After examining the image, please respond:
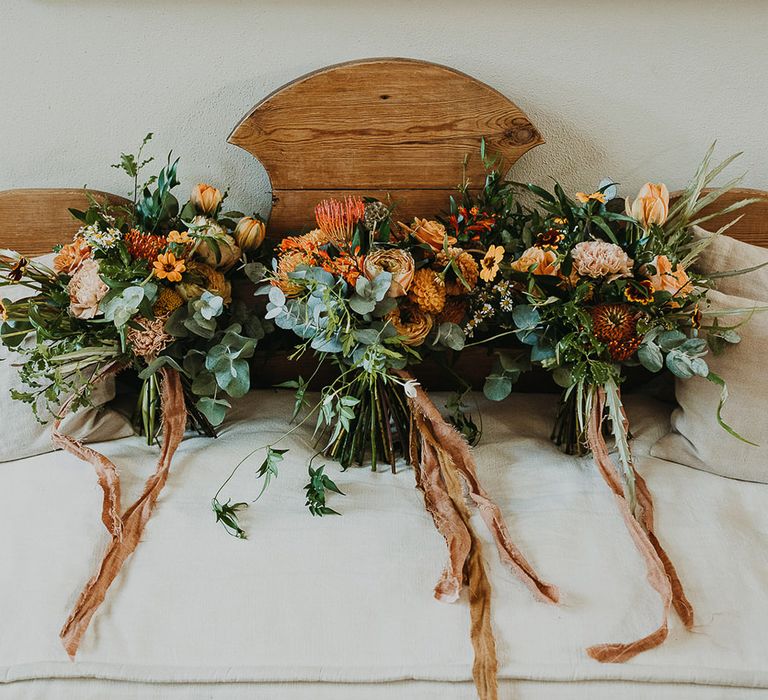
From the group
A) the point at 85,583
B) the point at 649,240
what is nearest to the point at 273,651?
the point at 85,583

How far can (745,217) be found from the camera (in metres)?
1.35

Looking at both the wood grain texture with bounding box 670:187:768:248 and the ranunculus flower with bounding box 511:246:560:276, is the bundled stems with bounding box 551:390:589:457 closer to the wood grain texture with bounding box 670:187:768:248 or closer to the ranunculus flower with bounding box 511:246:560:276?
the ranunculus flower with bounding box 511:246:560:276

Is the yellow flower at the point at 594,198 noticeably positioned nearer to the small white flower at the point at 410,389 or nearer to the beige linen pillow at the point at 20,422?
the small white flower at the point at 410,389

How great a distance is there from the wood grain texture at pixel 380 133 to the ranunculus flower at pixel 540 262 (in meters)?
0.26

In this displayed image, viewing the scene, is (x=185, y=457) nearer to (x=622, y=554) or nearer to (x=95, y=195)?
(x=95, y=195)

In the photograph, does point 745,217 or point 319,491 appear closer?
point 319,491

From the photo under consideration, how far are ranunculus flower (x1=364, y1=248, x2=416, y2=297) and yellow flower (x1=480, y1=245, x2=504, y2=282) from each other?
108mm

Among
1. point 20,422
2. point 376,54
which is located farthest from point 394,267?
point 20,422

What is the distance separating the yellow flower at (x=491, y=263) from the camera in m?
1.06

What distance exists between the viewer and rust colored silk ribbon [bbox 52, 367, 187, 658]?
907 mm

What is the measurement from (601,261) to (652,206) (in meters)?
0.13

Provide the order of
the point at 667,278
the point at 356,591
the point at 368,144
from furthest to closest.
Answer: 1. the point at 368,144
2. the point at 667,278
3. the point at 356,591

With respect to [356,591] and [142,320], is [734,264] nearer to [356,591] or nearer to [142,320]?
[356,591]

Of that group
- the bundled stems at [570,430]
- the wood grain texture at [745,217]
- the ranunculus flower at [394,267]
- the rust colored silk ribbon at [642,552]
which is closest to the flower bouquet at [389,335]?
the ranunculus flower at [394,267]
